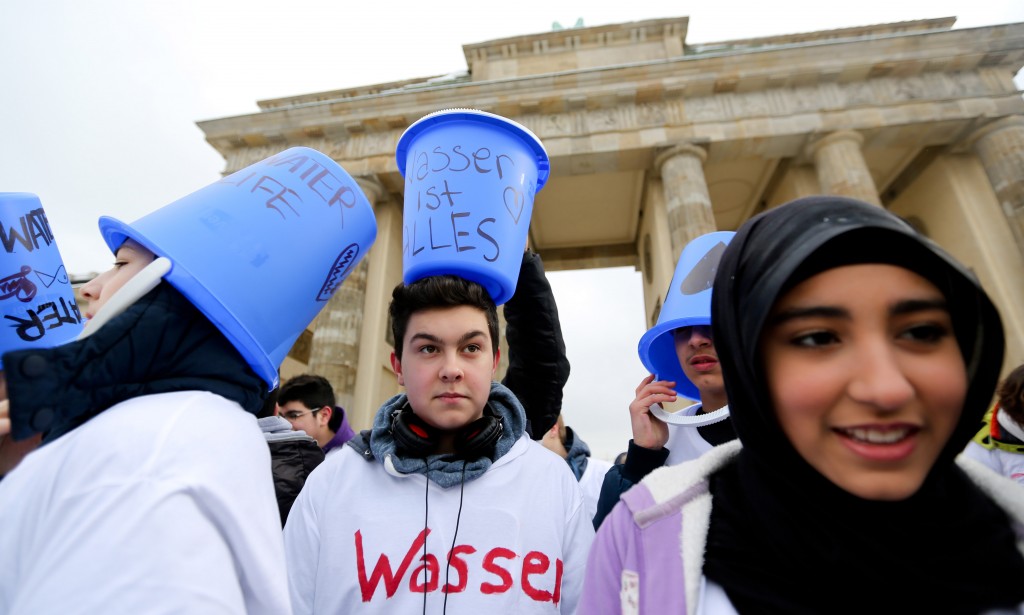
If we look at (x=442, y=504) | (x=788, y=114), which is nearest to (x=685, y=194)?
(x=788, y=114)

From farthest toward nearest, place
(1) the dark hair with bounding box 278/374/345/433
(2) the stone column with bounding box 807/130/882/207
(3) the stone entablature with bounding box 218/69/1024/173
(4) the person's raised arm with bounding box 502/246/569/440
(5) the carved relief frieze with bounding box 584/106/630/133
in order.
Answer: (5) the carved relief frieze with bounding box 584/106/630/133
(3) the stone entablature with bounding box 218/69/1024/173
(2) the stone column with bounding box 807/130/882/207
(1) the dark hair with bounding box 278/374/345/433
(4) the person's raised arm with bounding box 502/246/569/440

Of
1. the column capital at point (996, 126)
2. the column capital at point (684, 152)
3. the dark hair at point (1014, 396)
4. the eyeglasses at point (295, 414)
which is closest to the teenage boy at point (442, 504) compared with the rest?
the eyeglasses at point (295, 414)

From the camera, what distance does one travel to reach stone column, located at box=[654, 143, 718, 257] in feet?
32.6

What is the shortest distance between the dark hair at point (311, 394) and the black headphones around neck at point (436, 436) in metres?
2.70

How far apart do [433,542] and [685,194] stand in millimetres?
10328

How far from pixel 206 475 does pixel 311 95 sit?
53.6 ft

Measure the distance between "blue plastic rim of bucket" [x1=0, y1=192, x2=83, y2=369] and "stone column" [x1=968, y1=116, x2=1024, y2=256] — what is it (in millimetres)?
14332

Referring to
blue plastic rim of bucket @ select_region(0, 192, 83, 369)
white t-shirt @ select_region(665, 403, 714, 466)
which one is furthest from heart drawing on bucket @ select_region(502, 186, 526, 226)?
blue plastic rim of bucket @ select_region(0, 192, 83, 369)

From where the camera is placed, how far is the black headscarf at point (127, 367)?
89 centimetres

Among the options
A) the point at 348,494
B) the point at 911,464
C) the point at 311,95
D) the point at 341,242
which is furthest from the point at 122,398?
the point at 311,95

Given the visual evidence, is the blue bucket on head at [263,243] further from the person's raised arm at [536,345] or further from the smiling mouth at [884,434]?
the smiling mouth at [884,434]

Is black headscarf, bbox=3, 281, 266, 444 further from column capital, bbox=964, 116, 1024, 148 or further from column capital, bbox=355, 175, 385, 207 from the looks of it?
column capital, bbox=964, 116, 1024, 148

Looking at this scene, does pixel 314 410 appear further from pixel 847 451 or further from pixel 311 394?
pixel 847 451

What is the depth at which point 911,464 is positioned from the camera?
84cm
